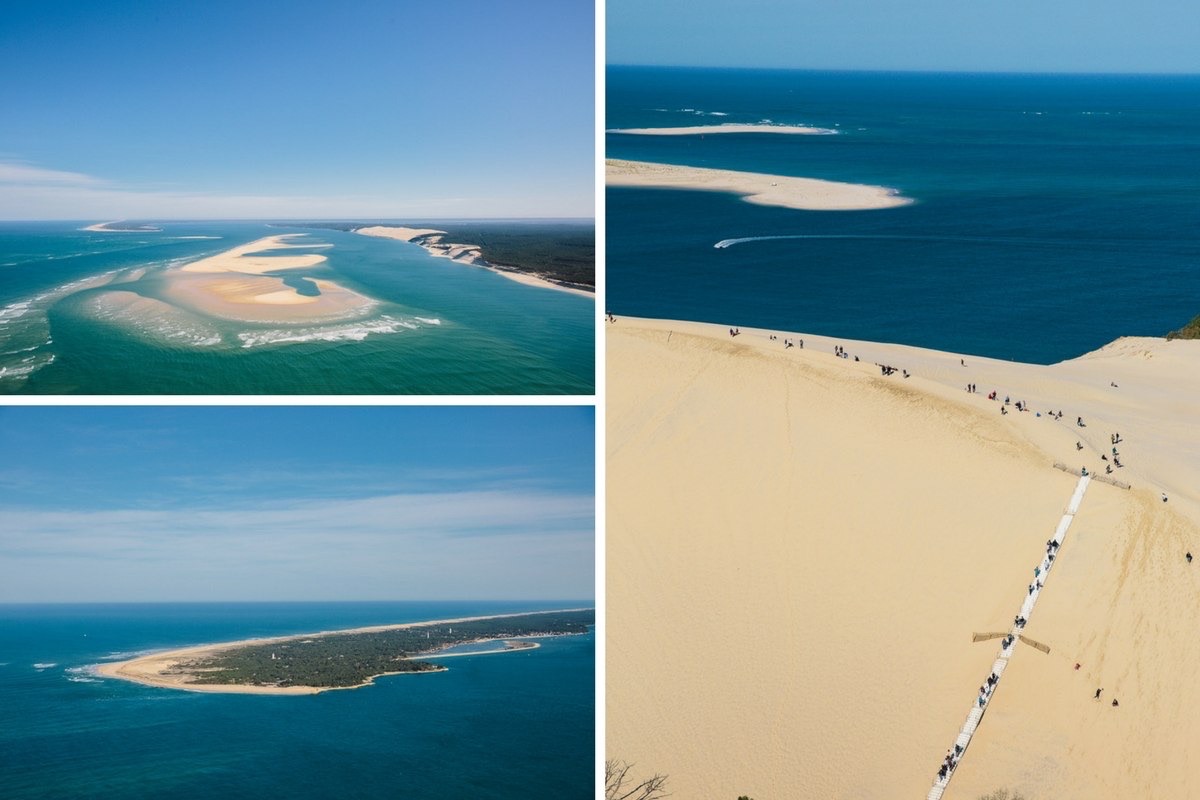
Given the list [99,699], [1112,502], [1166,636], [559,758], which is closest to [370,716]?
[99,699]

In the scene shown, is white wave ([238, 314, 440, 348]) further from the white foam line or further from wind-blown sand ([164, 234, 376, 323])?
the white foam line

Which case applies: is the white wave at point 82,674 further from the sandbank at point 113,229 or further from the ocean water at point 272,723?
the sandbank at point 113,229

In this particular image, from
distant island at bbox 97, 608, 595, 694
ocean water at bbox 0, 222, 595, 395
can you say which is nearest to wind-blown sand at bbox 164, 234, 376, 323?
ocean water at bbox 0, 222, 595, 395

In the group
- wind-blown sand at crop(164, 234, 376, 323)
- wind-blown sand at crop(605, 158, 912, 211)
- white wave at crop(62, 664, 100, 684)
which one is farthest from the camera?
wind-blown sand at crop(605, 158, 912, 211)

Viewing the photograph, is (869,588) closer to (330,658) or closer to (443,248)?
(330,658)

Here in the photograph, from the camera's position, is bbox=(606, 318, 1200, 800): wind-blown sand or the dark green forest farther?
bbox=(606, 318, 1200, 800): wind-blown sand
